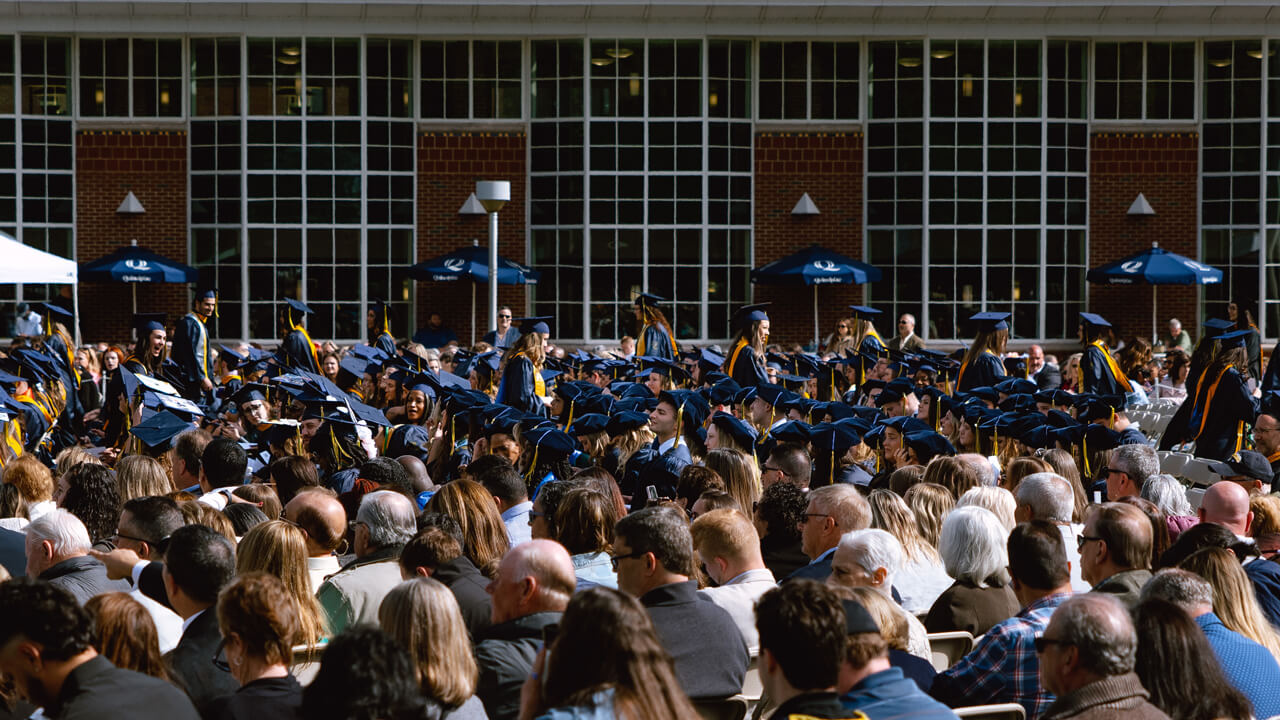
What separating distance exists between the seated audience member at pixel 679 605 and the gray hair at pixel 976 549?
127cm

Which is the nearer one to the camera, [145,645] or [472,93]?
[145,645]

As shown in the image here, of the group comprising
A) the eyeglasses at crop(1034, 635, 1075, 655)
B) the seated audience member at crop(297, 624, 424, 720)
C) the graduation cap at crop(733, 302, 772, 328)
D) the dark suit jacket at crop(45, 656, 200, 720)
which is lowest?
the dark suit jacket at crop(45, 656, 200, 720)

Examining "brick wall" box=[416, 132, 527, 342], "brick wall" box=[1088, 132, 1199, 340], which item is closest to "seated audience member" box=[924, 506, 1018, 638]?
"brick wall" box=[416, 132, 527, 342]

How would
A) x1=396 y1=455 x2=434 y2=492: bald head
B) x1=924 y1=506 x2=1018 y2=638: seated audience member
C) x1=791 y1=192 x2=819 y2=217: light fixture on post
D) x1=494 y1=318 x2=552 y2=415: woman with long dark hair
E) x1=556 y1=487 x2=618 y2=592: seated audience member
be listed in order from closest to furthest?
x1=924 y1=506 x2=1018 y2=638: seated audience member
x1=556 y1=487 x2=618 y2=592: seated audience member
x1=396 y1=455 x2=434 y2=492: bald head
x1=494 y1=318 x2=552 y2=415: woman with long dark hair
x1=791 y1=192 x2=819 y2=217: light fixture on post

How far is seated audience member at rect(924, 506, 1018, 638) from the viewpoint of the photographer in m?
5.64

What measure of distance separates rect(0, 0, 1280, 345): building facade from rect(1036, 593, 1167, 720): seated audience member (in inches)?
815

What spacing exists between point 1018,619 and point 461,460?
232 inches

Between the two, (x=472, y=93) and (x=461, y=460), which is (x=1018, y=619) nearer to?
(x=461, y=460)

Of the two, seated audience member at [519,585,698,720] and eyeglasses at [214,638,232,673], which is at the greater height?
seated audience member at [519,585,698,720]

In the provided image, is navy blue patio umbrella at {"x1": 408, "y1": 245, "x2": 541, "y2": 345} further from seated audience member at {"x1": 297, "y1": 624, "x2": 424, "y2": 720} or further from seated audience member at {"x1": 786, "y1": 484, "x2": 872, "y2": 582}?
seated audience member at {"x1": 297, "y1": 624, "x2": 424, "y2": 720}

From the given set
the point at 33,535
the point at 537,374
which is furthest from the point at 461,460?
the point at 33,535

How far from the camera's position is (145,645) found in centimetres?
407

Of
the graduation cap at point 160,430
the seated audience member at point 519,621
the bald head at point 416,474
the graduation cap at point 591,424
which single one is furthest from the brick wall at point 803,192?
the seated audience member at point 519,621

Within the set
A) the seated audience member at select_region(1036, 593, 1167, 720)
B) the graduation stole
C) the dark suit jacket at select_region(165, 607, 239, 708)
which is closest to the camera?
the seated audience member at select_region(1036, 593, 1167, 720)
